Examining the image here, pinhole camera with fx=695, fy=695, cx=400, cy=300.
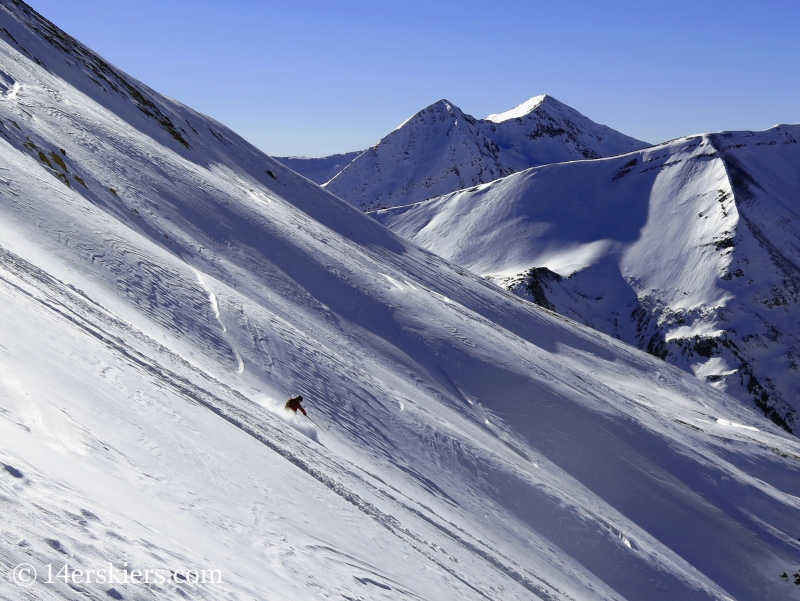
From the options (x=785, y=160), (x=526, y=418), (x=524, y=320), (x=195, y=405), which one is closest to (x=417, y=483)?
(x=195, y=405)

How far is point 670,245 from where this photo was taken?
321 feet

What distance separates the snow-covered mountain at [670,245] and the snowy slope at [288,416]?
38156 millimetres

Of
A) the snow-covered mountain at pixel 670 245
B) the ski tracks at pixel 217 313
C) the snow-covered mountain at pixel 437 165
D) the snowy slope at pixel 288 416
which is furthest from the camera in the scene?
the snow-covered mountain at pixel 437 165

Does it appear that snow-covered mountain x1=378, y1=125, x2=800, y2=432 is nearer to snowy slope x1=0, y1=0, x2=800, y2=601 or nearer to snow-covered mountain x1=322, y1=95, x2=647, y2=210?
snowy slope x1=0, y1=0, x2=800, y2=601

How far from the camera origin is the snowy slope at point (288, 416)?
282 inches

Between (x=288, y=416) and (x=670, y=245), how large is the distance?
302ft

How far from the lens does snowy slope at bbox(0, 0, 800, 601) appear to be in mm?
7168

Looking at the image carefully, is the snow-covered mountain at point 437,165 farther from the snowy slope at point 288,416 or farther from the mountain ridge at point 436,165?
the snowy slope at point 288,416

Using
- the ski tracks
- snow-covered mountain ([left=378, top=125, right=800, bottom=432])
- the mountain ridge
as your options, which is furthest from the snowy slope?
the mountain ridge

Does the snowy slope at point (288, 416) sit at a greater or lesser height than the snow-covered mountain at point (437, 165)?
lesser

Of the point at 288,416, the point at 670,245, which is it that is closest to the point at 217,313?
the point at 288,416

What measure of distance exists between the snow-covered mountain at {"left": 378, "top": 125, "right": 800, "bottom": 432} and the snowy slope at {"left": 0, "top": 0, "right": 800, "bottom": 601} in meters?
38.2

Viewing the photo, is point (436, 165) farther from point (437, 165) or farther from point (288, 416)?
point (288, 416)

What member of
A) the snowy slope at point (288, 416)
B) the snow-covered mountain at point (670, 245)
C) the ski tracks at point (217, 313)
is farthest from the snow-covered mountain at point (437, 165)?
the ski tracks at point (217, 313)
